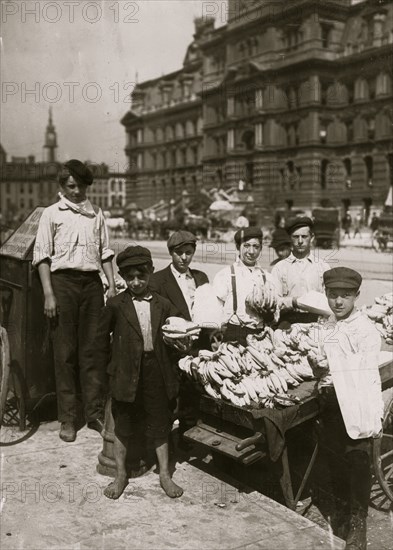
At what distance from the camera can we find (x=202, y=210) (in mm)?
40219

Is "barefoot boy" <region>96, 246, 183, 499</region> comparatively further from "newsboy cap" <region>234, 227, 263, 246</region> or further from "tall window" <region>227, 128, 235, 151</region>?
"tall window" <region>227, 128, 235, 151</region>

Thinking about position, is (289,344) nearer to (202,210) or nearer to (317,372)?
(317,372)

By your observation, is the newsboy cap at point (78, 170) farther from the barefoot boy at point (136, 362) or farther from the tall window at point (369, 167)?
the tall window at point (369, 167)

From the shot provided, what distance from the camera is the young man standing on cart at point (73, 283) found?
5.12 metres

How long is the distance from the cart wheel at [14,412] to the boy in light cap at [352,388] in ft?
7.87

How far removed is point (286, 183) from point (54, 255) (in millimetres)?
49058

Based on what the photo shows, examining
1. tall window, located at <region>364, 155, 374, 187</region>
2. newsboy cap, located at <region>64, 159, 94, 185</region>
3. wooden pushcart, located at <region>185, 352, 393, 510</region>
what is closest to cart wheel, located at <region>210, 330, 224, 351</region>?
wooden pushcart, located at <region>185, 352, 393, 510</region>

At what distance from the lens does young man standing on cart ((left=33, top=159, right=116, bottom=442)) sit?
5125 millimetres

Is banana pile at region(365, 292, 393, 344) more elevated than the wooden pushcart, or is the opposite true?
banana pile at region(365, 292, 393, 344)

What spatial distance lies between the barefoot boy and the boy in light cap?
1.03 metres

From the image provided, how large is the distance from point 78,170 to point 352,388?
269cm

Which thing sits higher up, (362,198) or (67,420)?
(362,198)

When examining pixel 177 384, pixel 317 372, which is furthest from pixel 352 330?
pixel 177 384

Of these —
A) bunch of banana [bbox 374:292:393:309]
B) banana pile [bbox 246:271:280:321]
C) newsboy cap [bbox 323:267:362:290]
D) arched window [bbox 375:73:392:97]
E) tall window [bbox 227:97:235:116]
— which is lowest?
bunch of banana [bbox 374:292:393:309]
